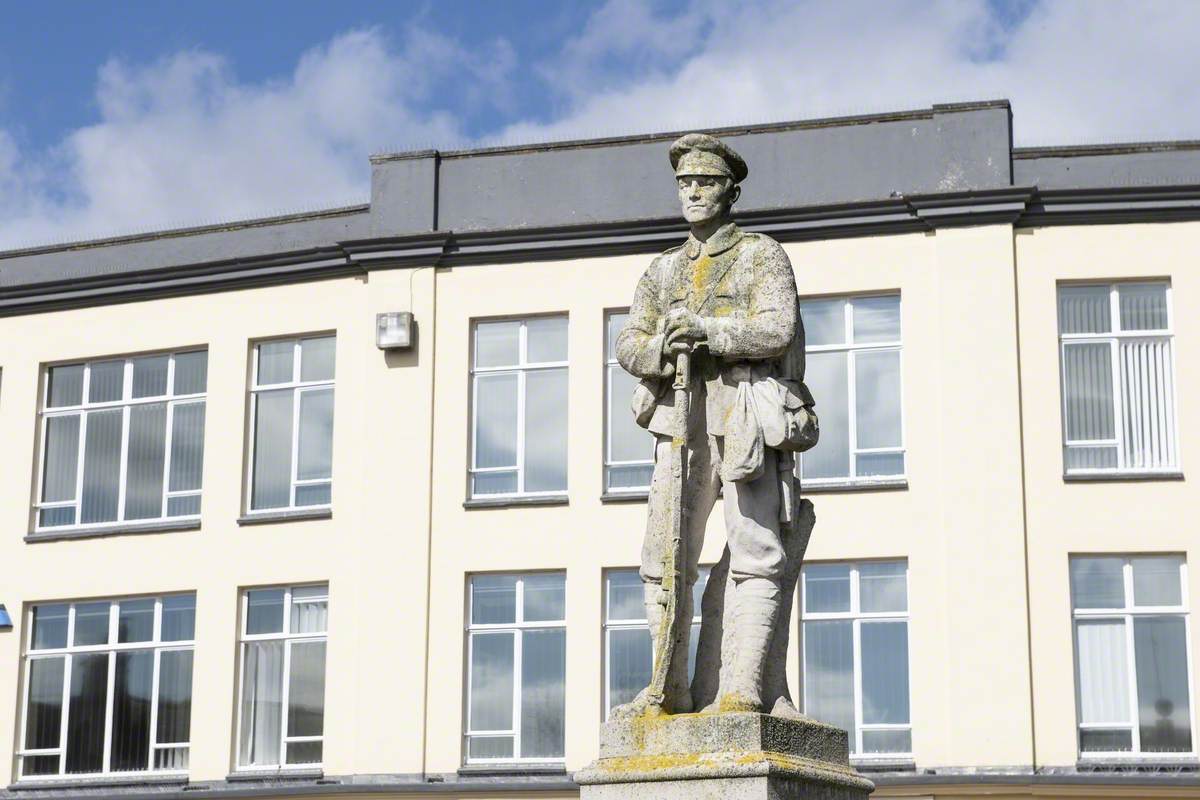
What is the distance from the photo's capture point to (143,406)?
115 feet

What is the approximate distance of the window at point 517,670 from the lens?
3166 cm

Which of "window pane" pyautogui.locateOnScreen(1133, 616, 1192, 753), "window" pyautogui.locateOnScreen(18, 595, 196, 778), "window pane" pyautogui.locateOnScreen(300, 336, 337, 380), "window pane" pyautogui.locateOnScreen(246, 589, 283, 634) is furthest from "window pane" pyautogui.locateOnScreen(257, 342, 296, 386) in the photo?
"window pane" pyautogui.locateOnScreen(1133, 616, 1192, 753)

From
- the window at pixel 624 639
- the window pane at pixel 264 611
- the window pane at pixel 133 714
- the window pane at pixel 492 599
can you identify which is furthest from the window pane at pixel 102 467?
the window at pixel 624 639

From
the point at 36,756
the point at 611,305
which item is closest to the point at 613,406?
the point at 611,305

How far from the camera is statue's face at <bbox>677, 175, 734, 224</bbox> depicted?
11812 millimetres

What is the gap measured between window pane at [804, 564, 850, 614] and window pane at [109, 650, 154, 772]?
10331 millimetres

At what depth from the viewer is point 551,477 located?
32.5 metres

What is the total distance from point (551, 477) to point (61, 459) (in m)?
8.49

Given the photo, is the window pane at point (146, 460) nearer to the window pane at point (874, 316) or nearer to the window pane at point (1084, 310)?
the window pane at point (874, 316)

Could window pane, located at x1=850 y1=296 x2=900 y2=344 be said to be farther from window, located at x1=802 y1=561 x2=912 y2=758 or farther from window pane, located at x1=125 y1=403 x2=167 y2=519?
window pane, located at x1=125 y1=403 x2=167 y2=519

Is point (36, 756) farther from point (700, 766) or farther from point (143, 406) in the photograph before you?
point (700, 766)

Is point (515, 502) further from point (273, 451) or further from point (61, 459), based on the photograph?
point (61, 459)

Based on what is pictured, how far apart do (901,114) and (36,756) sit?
1651cm

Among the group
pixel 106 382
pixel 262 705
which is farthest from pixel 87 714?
pixel 106 382
